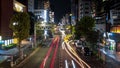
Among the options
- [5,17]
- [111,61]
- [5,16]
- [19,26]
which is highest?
[5,16]

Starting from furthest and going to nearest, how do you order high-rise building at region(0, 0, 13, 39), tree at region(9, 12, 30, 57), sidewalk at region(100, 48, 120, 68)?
1. high-rise building at region(0, 0, 13, 39)
2. tree at region(9, 12, 30, 57)
3. sidewalk at region(100, 48, 120, 68)

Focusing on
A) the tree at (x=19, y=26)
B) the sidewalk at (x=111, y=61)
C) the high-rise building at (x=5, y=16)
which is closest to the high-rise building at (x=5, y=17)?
the high-rise building at (x=5, y=16)

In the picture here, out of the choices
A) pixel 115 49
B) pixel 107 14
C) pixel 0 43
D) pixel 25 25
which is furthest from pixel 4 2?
pixel 107 14

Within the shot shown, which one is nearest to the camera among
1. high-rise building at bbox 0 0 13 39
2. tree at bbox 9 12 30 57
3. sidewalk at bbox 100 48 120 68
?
sidewalk at bbox 100 48 120 68

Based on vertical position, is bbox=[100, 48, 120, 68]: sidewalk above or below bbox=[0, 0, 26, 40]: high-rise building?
below

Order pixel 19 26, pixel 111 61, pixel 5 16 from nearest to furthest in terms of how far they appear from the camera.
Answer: pixel 111 61 → pixel 19 26 → pixel 5 16

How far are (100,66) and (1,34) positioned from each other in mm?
40228

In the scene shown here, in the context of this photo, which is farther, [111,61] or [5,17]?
[5,17]

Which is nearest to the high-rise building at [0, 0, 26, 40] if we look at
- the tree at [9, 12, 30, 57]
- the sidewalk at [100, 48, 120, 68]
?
the tree at [9, 12, 30, 57]

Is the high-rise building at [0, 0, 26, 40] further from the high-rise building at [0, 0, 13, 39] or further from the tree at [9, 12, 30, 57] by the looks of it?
the tree at [9, 12, 30, 57]

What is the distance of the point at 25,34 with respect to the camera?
57938mm

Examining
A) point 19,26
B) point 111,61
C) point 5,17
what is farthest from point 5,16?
point 111,61

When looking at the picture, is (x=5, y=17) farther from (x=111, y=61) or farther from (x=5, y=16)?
(x=111, y=61)

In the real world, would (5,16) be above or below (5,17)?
above
